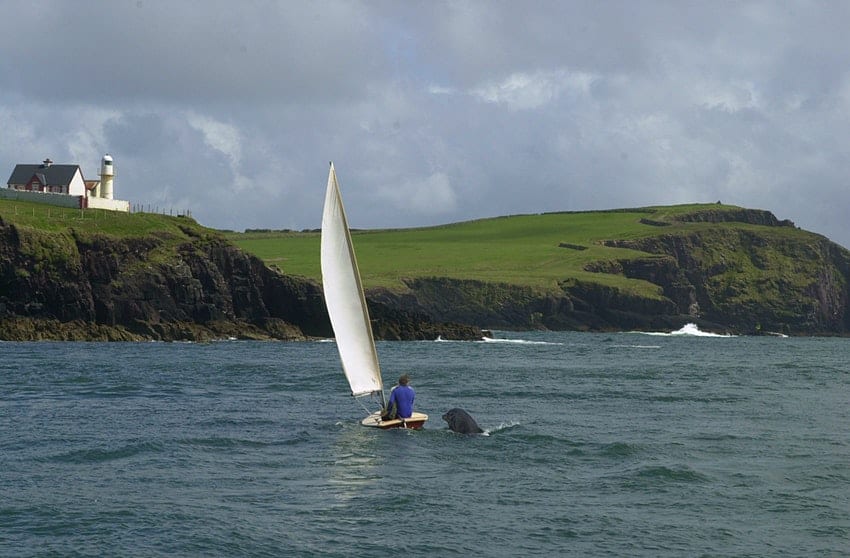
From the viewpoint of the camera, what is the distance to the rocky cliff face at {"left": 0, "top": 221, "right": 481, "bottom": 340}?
102 meters

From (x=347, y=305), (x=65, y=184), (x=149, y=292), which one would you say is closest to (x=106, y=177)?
(x=65, y=184)

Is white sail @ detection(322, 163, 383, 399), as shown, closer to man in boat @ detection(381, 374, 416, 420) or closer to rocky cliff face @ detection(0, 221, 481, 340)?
man in boat @ detection(381, 374, 416, 420)

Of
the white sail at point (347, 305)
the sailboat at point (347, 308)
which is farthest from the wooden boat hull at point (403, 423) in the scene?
the white sail at point (347, 305)

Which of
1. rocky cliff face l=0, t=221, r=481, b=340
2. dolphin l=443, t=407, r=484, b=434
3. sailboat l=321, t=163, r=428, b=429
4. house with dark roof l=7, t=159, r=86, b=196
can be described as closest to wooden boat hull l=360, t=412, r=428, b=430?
sailboat l=321, t=163, r=428, b=429

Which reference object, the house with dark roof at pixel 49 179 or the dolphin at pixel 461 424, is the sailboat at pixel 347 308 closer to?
the dolphin at pixel 461 424

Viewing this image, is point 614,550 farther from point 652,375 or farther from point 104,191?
point 104,191

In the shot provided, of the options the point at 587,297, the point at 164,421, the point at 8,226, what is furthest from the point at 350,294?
the point at 587,297

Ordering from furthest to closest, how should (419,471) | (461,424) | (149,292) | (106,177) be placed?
(106,177), (149,292), (461,424), (419,471)

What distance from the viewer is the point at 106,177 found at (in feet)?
445

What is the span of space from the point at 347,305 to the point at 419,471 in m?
9.39

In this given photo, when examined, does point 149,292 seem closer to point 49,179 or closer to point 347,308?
point 49,179

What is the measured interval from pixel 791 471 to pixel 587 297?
163m

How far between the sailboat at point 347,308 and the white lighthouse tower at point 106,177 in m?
102

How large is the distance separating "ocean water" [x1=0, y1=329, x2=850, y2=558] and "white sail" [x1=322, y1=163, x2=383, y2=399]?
76.2 inches
